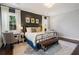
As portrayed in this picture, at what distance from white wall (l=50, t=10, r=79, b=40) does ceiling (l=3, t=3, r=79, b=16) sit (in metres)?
0.10

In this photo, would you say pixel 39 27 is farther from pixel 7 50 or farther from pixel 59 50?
pixel 7 50

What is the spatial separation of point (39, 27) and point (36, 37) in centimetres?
25

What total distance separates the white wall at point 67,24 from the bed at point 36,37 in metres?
0.20

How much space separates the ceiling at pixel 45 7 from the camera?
6.13 ft

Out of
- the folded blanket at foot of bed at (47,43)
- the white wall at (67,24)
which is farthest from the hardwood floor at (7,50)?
the white wall at (67,24)

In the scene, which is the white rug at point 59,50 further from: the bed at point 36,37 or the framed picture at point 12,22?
the framed picture at point 12,22

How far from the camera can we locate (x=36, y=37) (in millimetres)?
1978

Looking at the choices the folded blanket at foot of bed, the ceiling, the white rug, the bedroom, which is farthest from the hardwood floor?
the ceiling

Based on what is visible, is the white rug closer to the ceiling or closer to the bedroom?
the bedroom

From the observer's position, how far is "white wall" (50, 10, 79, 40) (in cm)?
189

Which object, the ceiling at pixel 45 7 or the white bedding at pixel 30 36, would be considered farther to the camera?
the white bedding at pixel 30 36

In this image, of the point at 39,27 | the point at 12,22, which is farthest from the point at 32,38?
the point at 12,22

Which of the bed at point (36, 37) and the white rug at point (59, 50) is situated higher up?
the bed at point (36, 37)
